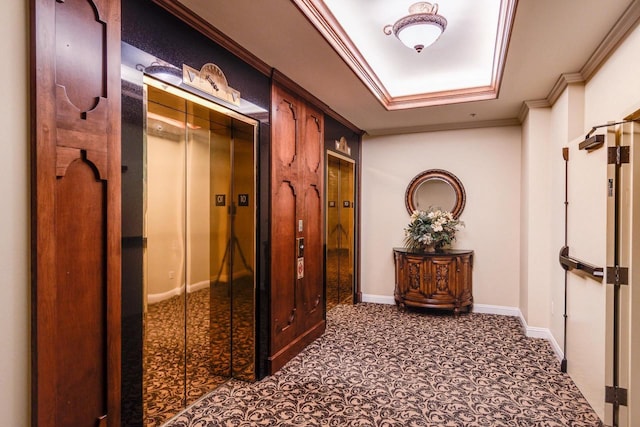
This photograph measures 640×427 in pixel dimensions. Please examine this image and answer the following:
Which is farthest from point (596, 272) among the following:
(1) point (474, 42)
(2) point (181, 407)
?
(2) point (181, 407)

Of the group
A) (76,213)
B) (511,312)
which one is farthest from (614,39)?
(511,312)

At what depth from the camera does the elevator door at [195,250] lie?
2.58 m

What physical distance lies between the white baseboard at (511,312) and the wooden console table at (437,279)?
30 centimetres

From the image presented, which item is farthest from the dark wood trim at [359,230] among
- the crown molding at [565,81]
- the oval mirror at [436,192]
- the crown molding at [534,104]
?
the crown molding at [565,81]

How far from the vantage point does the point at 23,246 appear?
158 centimetres

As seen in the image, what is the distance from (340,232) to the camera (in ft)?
19.6

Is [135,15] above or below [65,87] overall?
above

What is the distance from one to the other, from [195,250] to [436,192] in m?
4.16

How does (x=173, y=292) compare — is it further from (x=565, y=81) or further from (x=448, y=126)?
(x=448, y=126)

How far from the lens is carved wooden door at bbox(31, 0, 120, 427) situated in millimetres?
1600

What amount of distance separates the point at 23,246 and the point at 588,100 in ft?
14.4

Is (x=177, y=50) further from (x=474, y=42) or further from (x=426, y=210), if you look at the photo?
(x=426, y=210)

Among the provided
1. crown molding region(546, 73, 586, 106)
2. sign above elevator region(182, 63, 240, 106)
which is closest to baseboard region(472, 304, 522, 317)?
crown molding region(546, 73, 586, 106)

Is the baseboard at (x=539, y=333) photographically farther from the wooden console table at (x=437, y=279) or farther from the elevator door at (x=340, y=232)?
the elevator door at (x=340, y=232)
